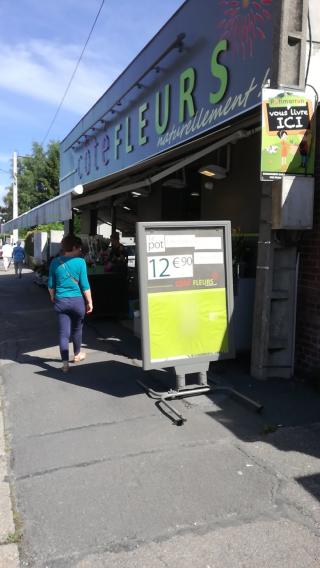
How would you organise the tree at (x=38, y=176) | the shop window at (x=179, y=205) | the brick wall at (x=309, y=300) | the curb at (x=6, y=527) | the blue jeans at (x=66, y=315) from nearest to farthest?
the curb at (x=6, y=527), the brick wall at (x=309, y=300), the blue jeans at (x=66, y=315), the shop window at (x=179, y=205), the tree at (x=38, y=176)

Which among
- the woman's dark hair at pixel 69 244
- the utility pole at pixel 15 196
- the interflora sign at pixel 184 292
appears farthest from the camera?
the utility pole at pixel 15 196

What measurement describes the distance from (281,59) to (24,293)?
11705mm

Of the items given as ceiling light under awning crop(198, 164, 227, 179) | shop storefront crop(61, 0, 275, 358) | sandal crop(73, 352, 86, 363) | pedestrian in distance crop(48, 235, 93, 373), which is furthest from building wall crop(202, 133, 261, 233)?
sandal crop(73, 352, 86, 363)

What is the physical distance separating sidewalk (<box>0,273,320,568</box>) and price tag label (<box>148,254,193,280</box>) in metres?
1.30

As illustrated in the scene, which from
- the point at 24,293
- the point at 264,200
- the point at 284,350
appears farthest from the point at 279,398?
the point at 24,293

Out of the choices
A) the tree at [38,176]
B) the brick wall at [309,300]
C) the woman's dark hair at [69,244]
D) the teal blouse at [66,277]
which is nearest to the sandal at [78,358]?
the teal blouse at [66,277]

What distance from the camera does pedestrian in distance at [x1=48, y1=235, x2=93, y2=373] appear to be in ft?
19.3

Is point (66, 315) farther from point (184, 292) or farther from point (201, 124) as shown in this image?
point (201, 124)

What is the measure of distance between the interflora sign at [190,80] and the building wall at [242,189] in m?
0.66

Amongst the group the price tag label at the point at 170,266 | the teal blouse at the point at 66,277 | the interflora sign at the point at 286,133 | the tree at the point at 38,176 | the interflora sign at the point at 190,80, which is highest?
the tree at the point at 38,176

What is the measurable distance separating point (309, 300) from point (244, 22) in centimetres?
402

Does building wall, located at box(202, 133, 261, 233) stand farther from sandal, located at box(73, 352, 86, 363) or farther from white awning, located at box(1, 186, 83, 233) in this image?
sandal, located at box(73, 352, 86, 363)

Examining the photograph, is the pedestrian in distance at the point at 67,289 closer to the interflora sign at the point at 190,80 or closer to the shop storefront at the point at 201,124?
the shop storefront at the point at 201,124

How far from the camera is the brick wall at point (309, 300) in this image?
211 inches
